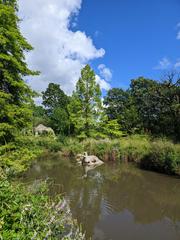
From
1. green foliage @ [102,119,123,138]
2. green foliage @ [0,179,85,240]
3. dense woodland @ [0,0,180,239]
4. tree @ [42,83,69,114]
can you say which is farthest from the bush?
tree @ [42,83,69,114]

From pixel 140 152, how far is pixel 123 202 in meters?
6.99

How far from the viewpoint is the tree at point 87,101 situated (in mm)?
21812

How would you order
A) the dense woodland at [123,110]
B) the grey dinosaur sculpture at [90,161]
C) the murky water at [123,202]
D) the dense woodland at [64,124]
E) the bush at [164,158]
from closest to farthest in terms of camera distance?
the dense woodland at [64,124], the murky water at [123,202], the bush at [164,158], the grey dinosaur sculpture at [90,161], the dense woodland at [123,110]

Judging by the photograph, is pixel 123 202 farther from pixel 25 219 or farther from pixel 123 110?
pixel 123 110

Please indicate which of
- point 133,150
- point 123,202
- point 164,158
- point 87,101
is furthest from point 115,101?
point 123,202

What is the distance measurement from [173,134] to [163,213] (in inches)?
653

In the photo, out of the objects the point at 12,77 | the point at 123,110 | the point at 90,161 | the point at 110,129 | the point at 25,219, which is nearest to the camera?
the point at 25,219

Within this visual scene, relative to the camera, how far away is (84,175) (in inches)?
420

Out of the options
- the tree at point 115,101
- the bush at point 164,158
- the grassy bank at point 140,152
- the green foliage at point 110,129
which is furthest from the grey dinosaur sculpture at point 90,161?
the tree at point 115,101

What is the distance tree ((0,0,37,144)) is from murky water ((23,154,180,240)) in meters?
2.66

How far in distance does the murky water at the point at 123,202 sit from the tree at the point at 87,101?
10.7 metres

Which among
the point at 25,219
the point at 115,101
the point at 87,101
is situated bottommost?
the point at 25,219

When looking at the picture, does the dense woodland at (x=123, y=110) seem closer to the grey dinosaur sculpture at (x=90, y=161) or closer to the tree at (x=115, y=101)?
the tree at (x=115, y=101)

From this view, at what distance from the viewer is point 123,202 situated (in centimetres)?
681
